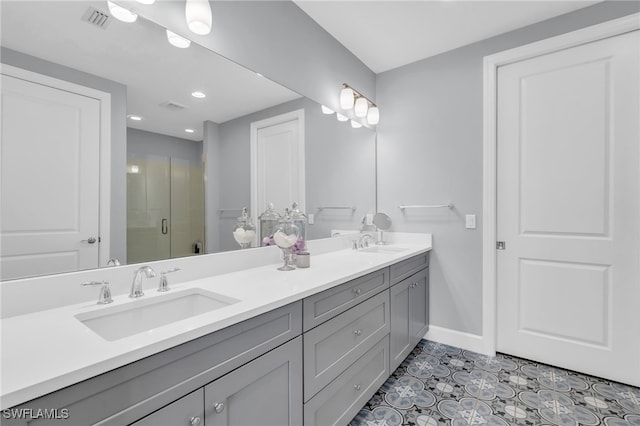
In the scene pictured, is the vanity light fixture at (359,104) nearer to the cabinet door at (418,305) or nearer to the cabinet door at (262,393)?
the cabinet door at (418,305)

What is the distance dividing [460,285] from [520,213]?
0.74m

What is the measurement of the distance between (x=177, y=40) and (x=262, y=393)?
1.50 m

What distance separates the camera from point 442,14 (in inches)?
83.1

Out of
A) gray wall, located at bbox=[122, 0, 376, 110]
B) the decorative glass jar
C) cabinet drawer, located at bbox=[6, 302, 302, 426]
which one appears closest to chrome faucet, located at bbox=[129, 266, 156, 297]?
cabinet drawer, located at bbox=[6, 302, 302, 426]

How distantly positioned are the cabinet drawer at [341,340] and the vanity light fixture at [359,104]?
159 centimetres

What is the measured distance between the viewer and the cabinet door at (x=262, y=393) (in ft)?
2.90

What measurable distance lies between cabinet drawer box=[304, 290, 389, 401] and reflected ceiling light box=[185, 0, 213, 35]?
4.67 feet

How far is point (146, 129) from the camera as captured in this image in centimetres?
127

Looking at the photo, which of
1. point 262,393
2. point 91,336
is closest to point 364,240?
point 262,393

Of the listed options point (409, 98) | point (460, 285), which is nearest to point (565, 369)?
point (460, 285)

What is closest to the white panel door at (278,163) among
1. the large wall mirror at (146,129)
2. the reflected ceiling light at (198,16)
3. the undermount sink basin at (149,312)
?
the large wall mirror at (146,129)

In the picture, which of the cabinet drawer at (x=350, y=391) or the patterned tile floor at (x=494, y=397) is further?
the patterned tile floor at (x=494, y=397)

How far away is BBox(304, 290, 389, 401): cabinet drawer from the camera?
1240mm

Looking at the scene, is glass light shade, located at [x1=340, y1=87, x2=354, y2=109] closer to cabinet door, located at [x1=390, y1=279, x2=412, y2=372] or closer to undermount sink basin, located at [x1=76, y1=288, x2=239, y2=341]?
cabinet door, located at [x1=390, y1=279, x2=412, y2=372]
